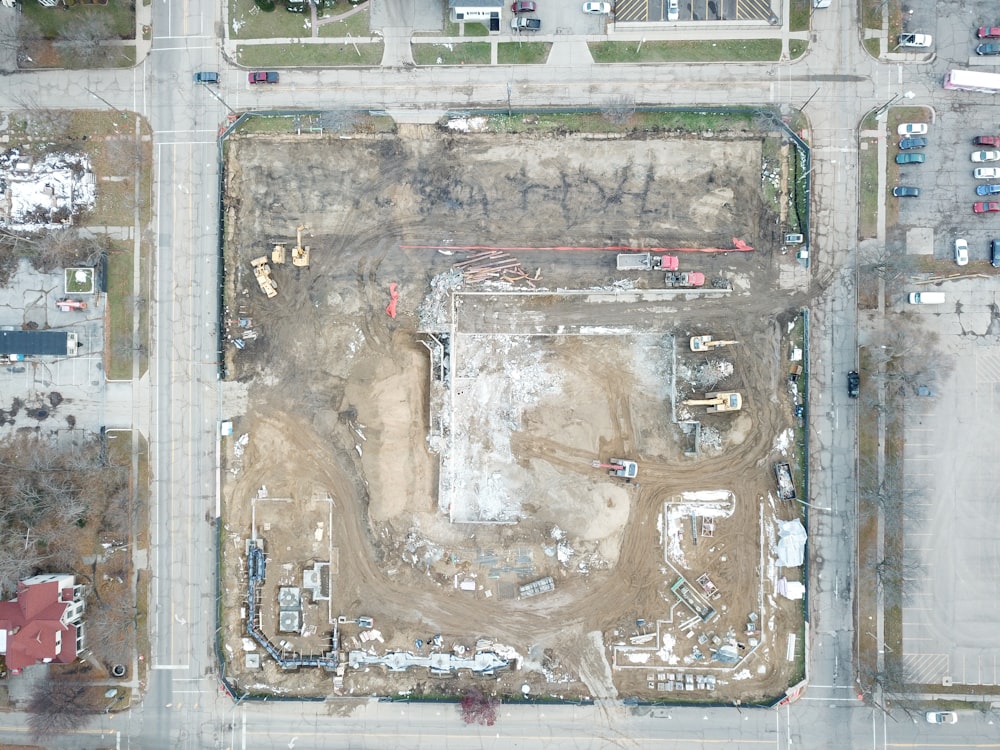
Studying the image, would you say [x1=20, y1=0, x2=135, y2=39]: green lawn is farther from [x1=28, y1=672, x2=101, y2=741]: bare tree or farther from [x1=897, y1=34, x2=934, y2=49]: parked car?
[x1=897, y1=34, x2=934, y2=49]: parked car

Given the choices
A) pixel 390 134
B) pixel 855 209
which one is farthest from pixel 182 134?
pixel 855 209

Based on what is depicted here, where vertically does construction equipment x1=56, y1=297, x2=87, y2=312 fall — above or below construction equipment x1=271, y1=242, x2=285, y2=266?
below

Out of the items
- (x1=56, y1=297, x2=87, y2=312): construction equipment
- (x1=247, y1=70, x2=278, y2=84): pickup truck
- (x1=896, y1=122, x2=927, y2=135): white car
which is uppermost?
(x1=247, y1=70, x2=278, y2=84): pickup truck

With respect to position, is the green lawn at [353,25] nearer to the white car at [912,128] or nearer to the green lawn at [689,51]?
the green lawn at [689,51]

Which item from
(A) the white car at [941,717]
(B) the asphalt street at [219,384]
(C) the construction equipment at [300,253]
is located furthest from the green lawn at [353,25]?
(A) the white car at [941,717]

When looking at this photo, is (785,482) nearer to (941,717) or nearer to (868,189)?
(941,717)

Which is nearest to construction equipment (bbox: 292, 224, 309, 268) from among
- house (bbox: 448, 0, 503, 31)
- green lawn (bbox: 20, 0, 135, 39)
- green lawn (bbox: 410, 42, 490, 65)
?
green lawn (bbox: 410, 42, 490, 65)
